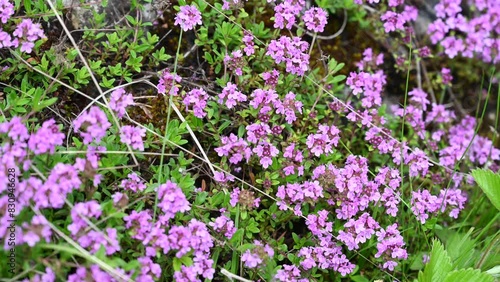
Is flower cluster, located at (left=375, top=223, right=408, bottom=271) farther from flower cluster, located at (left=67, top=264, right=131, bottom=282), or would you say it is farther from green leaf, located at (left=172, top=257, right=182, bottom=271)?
flower cluster, located at (left=67, top=264, right=131, bottom=282)

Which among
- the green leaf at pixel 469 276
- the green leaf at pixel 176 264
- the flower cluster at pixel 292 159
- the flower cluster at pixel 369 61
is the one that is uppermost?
the flower cluster at pixel 369 61

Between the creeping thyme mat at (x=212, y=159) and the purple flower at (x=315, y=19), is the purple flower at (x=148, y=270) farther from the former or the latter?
the purple flower at (x=315, y=19)

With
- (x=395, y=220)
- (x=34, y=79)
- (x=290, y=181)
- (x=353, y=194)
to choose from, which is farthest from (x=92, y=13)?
(x=395, y=220)

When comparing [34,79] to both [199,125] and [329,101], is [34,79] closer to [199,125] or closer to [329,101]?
[199,125]

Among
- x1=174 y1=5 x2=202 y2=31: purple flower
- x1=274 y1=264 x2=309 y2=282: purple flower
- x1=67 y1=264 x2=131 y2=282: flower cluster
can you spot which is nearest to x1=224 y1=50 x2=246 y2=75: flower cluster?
x1=174 y1=5 x2=202 y2=31: purple flower

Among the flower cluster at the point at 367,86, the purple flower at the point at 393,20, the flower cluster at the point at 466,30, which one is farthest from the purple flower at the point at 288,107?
the flower cluster at the point at 466,30

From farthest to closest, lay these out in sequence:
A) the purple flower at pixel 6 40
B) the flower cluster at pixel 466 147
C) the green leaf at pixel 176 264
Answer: the flower cluster at pixel 466 147 → the purple flower at pixel 6 40 → the green leaf at pixel 176 264

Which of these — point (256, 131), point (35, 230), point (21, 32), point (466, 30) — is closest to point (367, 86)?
point (256, 131)
